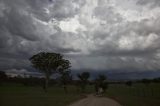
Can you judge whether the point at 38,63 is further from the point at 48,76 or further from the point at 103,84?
the point at 103,84

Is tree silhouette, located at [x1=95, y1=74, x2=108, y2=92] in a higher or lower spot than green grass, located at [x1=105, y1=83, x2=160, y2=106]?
higher

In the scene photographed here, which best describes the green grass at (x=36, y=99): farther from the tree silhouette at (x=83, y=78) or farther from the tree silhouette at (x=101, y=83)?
the tree silhouette at (x=83, y=78)

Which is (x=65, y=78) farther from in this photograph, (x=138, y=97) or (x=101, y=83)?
(x=138, y=97)

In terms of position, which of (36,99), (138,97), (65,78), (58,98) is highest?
(65,78)

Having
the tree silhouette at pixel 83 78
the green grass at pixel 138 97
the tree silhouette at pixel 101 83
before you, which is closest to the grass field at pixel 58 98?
the green grass at pixel 138 97

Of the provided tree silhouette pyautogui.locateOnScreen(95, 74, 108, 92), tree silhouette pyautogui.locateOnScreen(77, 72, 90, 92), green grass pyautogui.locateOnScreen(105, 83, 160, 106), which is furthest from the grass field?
tree silhouette pyautogui.locateOnScreen(77, 72, 90, 92)

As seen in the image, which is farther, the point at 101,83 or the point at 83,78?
the point at 83,78

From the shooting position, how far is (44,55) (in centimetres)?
7675

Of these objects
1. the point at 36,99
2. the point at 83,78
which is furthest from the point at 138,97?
the point at 83,78

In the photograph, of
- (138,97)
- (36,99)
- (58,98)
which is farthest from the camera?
(138,97)

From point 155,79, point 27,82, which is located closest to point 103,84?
point 27,82

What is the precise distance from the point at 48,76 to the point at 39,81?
52788 millimetres

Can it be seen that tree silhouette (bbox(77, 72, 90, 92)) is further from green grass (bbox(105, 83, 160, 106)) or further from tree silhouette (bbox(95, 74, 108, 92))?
green grass (bbox(105, 83, 160, 106))

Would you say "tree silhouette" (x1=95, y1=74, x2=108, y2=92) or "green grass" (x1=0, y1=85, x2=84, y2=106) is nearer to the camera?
"green grass" (x1=0, y1=85, x2=84, y2=106)
